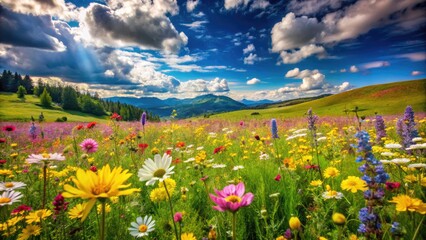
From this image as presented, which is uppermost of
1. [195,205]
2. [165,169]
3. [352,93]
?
[352,93]

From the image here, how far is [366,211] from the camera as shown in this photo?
1.44 m

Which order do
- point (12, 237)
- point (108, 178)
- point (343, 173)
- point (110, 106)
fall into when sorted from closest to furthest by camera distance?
point (108, 178) → point (12, 237) → point (343, 173) → point (110, 106)

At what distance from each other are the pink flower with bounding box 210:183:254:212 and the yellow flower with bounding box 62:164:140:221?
1.18ft

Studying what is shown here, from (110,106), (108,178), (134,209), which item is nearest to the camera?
(108,178)

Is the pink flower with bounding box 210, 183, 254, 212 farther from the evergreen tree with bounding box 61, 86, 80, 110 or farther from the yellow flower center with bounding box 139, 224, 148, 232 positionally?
the evergreen tree with bounding box 61, 86, 80, 110

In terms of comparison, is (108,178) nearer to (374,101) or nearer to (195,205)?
(195,205)

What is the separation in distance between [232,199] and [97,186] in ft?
2.06

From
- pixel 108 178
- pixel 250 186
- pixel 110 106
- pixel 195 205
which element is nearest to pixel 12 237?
pixel 195 205

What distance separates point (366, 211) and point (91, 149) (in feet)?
11.3

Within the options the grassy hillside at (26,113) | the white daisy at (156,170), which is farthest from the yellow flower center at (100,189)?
the grassy hillside at (26,113)

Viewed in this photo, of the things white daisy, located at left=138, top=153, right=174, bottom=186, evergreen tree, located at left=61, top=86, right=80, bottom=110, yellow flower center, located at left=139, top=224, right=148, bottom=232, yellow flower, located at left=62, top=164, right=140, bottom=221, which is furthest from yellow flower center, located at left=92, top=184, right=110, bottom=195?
evergreen tree, located at left=61, top=86, right=80, bottom=110

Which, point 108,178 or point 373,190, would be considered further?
point 373,190

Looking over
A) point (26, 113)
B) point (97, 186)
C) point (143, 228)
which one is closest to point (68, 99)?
point (26, 113)

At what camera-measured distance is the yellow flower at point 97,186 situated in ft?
3.00
